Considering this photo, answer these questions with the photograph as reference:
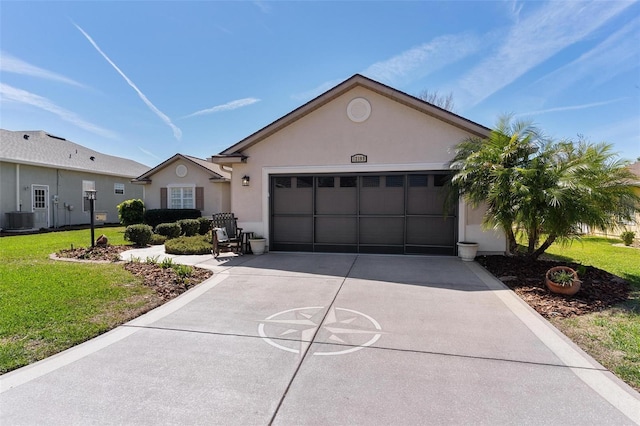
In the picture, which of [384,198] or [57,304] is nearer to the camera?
[57,304]

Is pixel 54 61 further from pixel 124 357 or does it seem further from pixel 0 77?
pixel 124 357

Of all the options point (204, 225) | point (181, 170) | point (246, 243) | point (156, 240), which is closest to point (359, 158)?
point (246, 243)

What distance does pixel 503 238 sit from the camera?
9.30m

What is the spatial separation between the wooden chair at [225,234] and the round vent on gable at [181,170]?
29.7ft

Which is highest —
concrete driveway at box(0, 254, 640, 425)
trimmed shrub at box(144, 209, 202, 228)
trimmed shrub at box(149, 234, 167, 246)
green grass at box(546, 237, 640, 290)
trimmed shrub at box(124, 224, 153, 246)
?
trimmed shrub at box(144, 209, 202, 228)

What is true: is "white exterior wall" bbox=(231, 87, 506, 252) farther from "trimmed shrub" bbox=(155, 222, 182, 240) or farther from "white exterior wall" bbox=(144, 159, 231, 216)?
"white exterior wall" bbox=(144, 159, 231, 216)

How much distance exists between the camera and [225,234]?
392 inches

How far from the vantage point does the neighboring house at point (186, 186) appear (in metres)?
17.5

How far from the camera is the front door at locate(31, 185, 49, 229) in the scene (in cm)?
1716

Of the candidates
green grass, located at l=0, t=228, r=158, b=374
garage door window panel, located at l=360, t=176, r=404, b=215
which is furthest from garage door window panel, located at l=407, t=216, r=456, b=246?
green grass, located at l=0, t=228, r=158, b=374

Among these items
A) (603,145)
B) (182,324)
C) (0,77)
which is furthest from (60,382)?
(0,77)

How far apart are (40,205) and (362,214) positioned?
62.3ft

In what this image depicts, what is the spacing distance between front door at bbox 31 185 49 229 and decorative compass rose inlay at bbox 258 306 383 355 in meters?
19.6

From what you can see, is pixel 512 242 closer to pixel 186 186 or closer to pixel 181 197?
pixel 186 186
